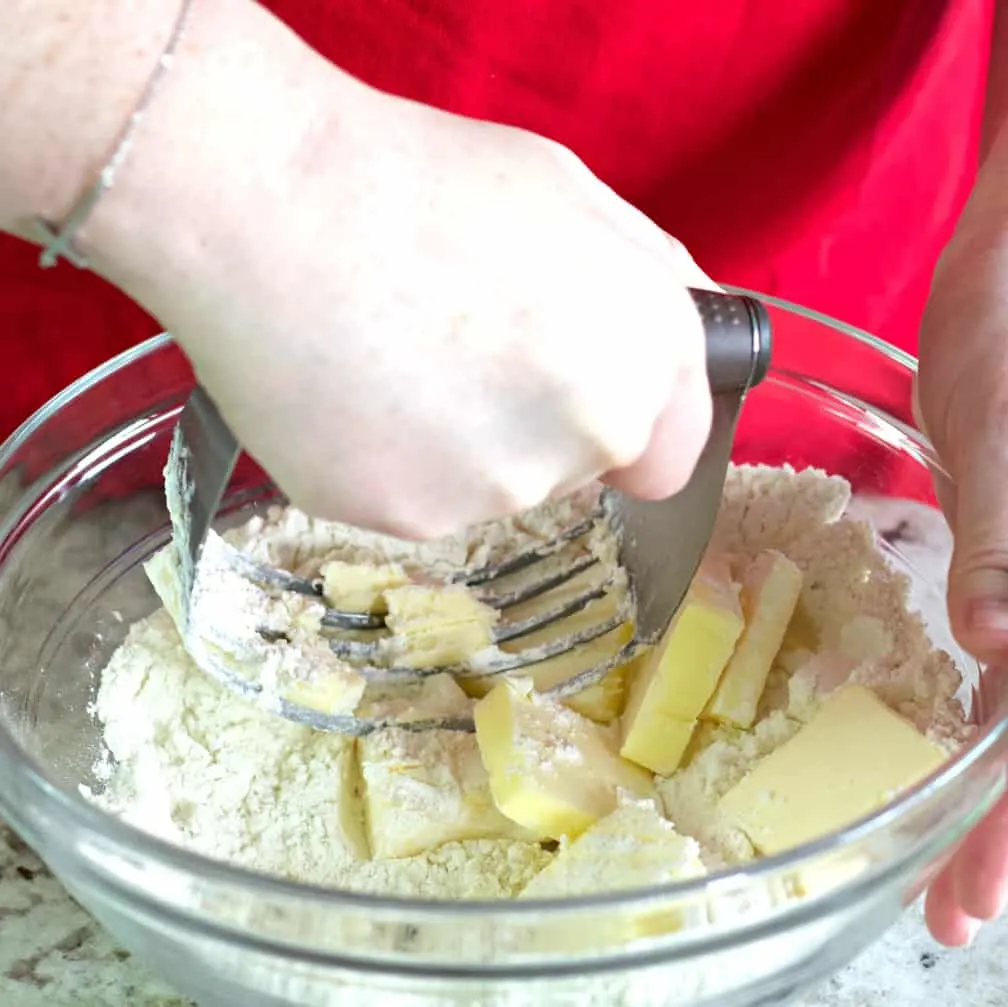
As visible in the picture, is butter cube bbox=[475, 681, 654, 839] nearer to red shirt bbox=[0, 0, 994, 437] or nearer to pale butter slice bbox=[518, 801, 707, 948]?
pale butter slice bbox=[518, 801, 707, 948]

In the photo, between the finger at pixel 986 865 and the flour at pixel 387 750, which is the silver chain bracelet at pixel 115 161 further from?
the finger at pixel 986 865

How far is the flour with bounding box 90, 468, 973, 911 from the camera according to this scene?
2.48ft

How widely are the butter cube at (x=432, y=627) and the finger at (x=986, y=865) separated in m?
0.33

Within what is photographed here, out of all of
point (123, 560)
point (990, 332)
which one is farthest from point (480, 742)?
point (990, 332)

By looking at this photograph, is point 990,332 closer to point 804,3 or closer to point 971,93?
point 804,3

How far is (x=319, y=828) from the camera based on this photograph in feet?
2.52

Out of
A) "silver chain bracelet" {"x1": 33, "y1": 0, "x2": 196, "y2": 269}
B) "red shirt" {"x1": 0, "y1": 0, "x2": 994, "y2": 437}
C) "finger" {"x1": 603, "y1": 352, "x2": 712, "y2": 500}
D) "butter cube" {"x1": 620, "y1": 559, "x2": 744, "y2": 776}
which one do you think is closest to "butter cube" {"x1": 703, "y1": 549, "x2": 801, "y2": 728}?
"butter cube" {"x1": 620, "y1": 559, "x2": 744, "y2": 776}

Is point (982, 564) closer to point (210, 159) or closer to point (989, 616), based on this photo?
point (989, 616)

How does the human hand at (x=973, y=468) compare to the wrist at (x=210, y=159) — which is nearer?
the wrist at (x=210, y=159)

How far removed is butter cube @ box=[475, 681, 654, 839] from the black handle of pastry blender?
0.84 feet

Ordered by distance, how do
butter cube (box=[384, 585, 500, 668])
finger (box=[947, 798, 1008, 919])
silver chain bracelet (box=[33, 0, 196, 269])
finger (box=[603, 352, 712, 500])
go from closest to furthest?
silver chain bracelet (box=[33, 0, 196, 269]) → finger (box=[603, 352, 712, 500]) → finger (box=[947, 798, 1008, 919]) → butter cube (box=[384, 585, 500, 668])

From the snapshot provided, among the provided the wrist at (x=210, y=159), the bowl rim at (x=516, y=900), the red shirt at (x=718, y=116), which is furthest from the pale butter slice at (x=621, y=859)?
the red shirt at (x=718, y=116)

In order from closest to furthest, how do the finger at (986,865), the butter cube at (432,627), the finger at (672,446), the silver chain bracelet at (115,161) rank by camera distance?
the silver chain bracelet at (115,161) → the finger at (672,446) → the finger at (986,865) → the butter cube at (432,627)

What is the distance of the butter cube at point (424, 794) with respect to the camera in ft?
2.49
